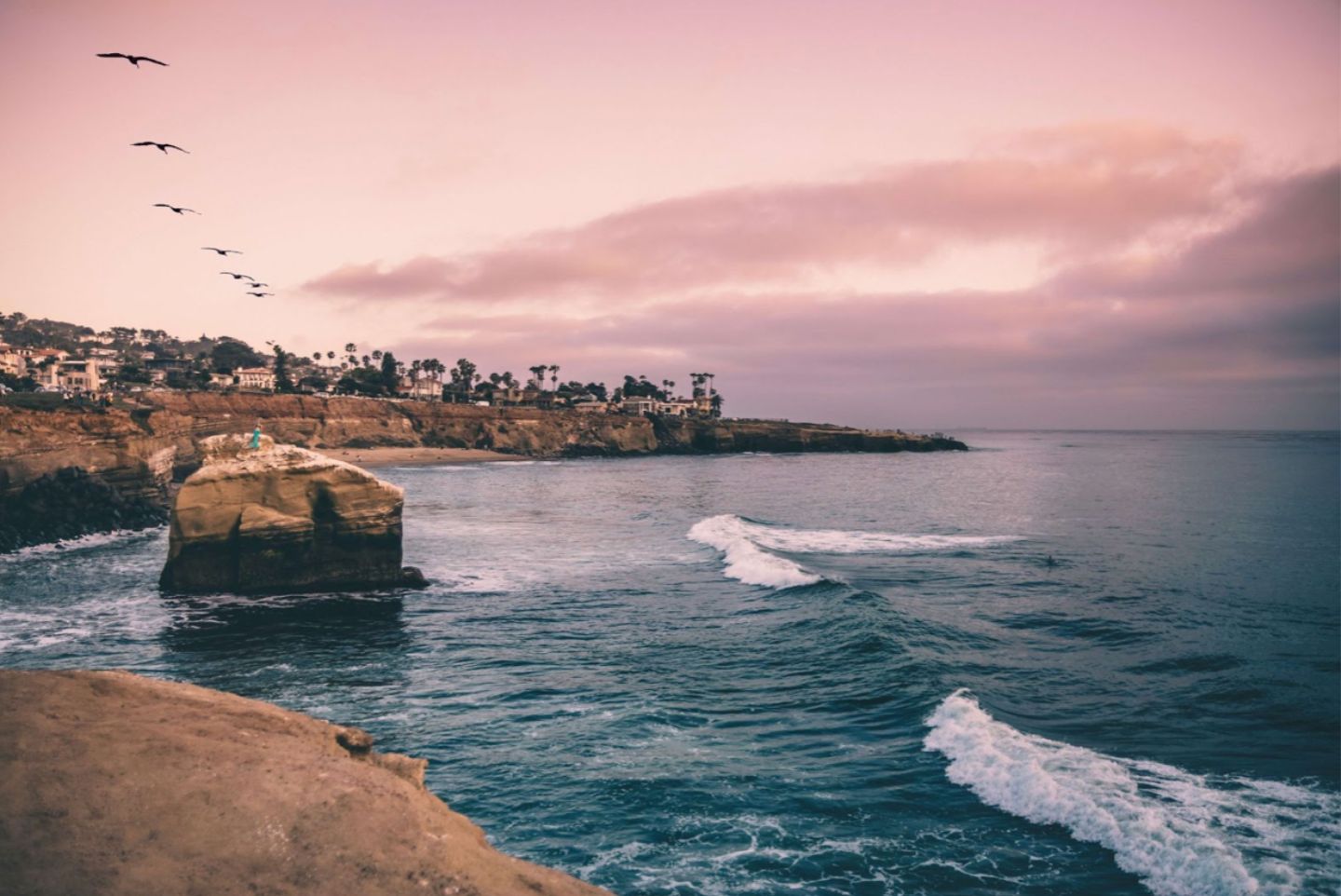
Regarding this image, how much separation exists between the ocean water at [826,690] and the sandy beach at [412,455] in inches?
2832

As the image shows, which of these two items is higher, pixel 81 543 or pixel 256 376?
pixel 256 376

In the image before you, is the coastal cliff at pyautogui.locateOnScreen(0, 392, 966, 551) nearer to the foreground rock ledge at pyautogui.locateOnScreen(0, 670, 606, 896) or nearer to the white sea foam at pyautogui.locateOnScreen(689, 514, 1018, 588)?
the white sea foam at pyautogui.locateOnScreen(689, 514, 1018, 588)

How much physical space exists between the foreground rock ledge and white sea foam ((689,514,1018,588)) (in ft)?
82.4

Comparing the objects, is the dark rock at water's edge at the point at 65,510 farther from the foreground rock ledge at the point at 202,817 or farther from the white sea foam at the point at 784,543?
the foreground rock ledge at the point at 202,817

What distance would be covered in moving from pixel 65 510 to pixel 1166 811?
176 ft

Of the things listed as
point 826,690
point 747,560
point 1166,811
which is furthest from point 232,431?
point 1166,811

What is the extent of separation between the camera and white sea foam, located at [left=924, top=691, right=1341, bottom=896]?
10.6 metres

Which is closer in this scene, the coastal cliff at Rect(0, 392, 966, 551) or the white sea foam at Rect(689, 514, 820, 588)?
the white sea foam at Rect(689, 514, 820, 588)

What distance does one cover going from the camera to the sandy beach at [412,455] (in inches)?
4437

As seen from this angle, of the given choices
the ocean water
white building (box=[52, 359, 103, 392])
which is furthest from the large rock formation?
white building (box=[52, 359, 103, 392])

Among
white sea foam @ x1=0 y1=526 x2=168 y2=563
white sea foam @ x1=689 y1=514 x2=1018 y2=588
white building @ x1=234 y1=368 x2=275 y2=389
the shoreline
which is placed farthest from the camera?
white building @ x1=234 y1=368 x2=275 y2=389

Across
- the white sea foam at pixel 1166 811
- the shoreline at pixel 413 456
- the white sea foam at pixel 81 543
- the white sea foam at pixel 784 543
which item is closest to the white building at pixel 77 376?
the shoreline at pixel 413 456

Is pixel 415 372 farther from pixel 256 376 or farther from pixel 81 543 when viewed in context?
pixel 81 543

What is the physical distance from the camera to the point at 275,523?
28.2 metres
